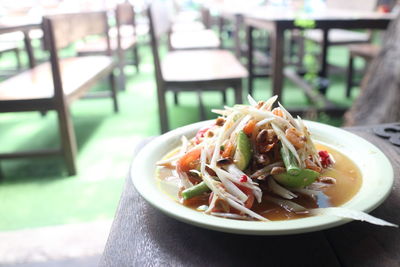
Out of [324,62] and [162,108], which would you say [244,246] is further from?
[324,62]

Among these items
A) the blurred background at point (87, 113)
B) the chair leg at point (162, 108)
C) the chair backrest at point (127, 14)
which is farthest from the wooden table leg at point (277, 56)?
the chair backrest at point (127, 14)

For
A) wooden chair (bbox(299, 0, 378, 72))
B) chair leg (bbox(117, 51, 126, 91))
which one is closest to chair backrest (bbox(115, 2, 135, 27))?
chair leg (bbox(117, 51, 126, 91))

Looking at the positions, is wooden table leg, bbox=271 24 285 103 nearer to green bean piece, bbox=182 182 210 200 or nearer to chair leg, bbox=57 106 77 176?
chair leg, bbox=57 106 77 176

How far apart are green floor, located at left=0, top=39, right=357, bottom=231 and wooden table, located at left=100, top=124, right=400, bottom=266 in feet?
3.78

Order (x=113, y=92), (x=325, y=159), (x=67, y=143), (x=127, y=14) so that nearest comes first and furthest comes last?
(x=325, y=159) < (x=67, y=143) < (x=113, y=92) < (x=127, y=14)

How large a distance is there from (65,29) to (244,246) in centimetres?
237

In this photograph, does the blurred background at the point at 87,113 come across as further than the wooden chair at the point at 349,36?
No

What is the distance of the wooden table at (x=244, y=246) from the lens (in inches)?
19.8

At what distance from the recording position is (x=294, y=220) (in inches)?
19.3

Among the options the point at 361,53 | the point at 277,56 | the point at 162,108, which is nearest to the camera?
the point at 162,108

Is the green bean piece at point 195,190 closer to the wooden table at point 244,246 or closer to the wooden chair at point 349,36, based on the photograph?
the wooden table at point 244,246

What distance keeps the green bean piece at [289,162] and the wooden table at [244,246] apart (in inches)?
4.1

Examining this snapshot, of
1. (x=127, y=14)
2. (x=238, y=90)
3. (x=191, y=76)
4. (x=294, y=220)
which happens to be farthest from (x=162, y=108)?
(x=127, y=14)

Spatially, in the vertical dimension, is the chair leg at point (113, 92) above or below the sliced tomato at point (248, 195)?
below
